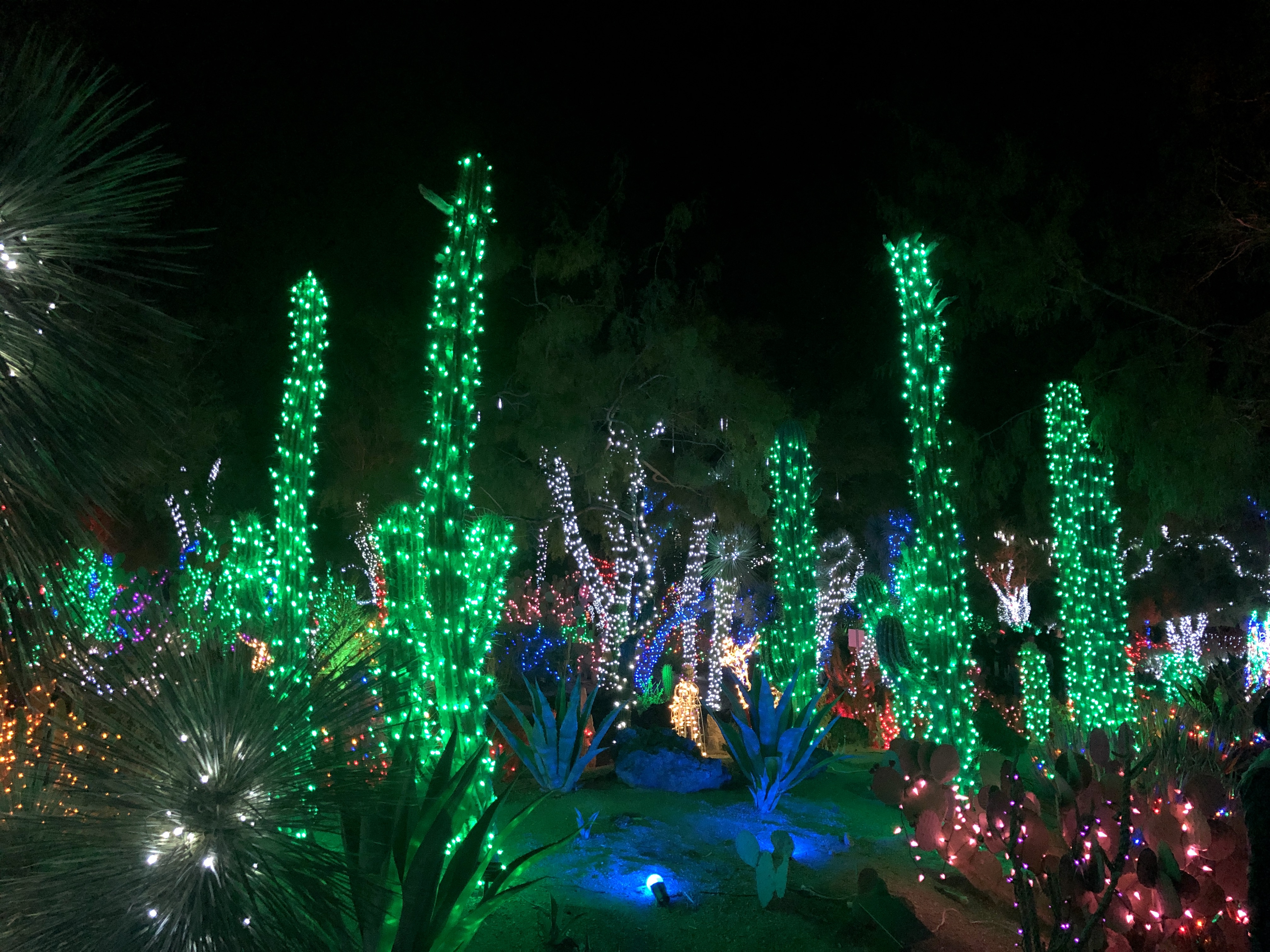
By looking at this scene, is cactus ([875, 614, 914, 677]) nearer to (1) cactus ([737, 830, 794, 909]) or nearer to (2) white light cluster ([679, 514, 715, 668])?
(1) cactus ([737, 830, 794, 909])

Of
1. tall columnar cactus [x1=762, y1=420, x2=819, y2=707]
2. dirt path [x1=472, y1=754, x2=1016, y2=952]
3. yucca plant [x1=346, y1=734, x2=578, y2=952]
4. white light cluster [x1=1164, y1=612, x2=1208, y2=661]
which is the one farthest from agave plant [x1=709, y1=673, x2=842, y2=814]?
white light cluster [x1=1164, y1=612, x2=1208, y2=661]

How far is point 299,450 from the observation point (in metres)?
7.73

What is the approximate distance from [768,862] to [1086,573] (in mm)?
6465

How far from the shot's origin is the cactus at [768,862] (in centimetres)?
418

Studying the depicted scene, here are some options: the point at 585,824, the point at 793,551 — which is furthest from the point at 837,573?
the point at 585,824

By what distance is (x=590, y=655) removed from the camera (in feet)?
49.6

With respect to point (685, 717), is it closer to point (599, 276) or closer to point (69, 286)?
point (599, 276)

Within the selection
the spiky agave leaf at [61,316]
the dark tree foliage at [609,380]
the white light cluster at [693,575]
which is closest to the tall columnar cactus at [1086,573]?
the dark tree foliage at [609,380]

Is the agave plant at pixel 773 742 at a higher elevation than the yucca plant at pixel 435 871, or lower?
higher

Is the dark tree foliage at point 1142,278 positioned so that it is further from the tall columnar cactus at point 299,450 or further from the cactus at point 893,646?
the tall columnar cactus at point 299,450

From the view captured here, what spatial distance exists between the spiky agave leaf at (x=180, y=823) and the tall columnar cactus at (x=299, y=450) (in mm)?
5601

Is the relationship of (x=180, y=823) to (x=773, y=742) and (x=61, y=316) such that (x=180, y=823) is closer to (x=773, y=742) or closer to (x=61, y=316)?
(x=61, y=316)

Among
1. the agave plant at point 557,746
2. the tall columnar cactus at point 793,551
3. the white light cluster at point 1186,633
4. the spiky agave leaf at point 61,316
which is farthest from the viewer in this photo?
the white light cluster at point 1186,633

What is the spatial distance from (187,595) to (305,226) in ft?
26.4
